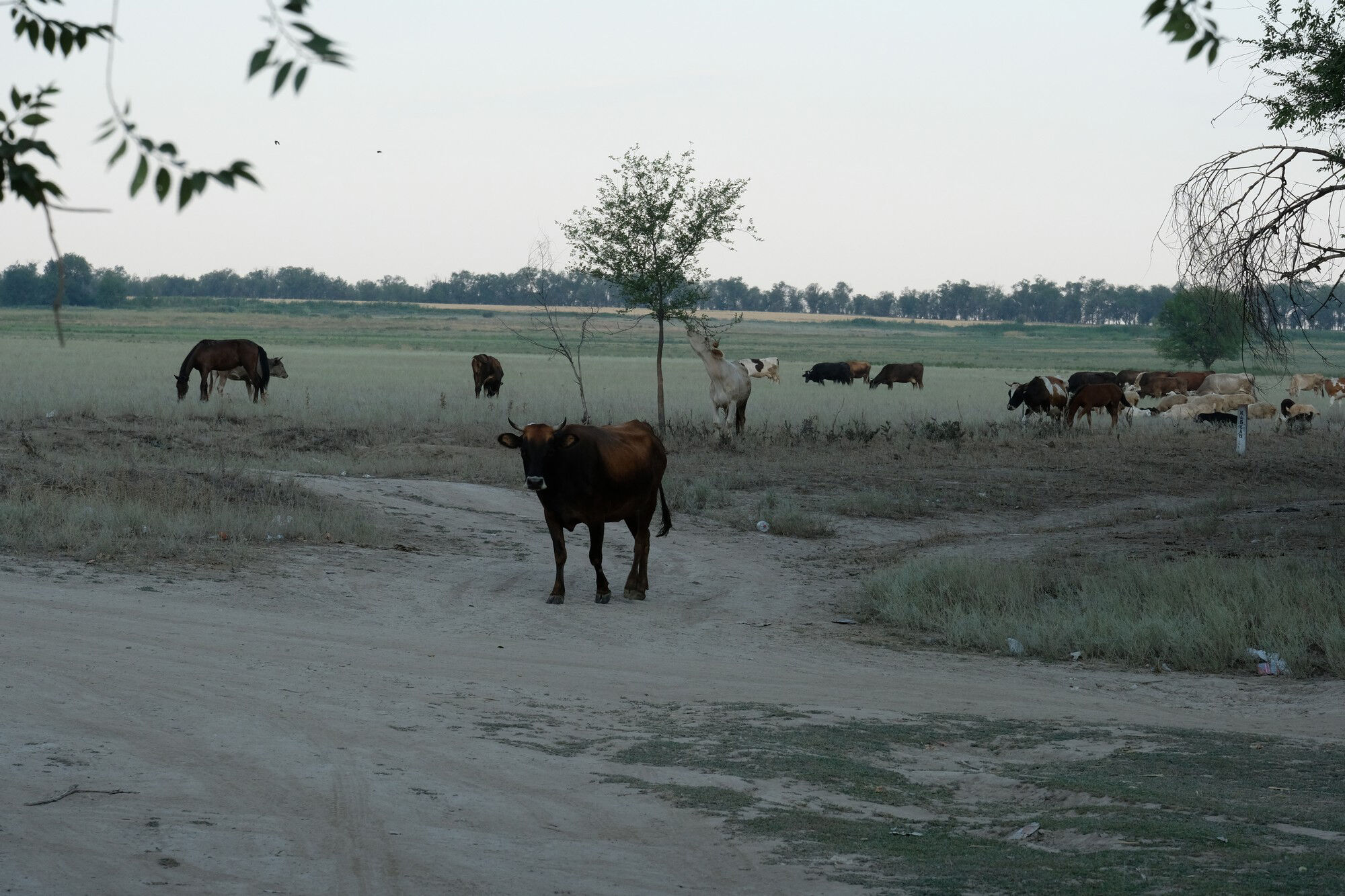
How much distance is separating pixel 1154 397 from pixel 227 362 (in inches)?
1261

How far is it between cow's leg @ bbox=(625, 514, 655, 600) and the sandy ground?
16cm

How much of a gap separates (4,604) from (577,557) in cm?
658

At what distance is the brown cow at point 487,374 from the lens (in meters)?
38.2

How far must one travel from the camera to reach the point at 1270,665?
10.9 meters

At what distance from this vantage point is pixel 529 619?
12.4m

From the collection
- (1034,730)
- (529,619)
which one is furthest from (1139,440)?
(1034,730)

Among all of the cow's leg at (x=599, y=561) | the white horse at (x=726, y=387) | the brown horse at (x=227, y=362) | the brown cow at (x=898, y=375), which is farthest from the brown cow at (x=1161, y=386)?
the cow's leg at (x=599, y=561)

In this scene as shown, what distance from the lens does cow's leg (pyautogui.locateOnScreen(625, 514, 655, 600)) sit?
13.6 m

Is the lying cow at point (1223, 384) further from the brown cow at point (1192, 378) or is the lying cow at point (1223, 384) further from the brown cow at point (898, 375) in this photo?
the brown cow at point (898, 375)

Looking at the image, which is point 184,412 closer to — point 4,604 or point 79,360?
point 4,604

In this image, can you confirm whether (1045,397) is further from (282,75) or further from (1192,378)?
(282,75)

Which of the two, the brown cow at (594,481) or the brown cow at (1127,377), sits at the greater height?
the brown cow at (594,481)

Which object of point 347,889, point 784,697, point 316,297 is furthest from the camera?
point 316,297

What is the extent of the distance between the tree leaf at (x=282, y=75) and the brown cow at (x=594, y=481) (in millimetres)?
8765
